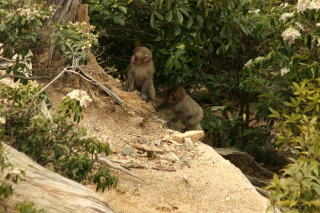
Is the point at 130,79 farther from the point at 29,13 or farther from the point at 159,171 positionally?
the point at 29,13

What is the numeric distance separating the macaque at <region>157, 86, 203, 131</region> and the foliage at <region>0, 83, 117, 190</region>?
246 inches

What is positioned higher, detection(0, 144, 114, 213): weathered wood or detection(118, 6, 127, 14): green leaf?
detection(118, 6, 127, 14): green leaf

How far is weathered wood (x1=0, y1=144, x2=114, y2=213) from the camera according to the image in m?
4.34

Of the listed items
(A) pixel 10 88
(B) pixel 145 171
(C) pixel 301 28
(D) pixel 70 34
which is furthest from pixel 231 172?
(A) pixel 10 88

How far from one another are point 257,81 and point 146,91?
1989 mm

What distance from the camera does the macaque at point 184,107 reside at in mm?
11914

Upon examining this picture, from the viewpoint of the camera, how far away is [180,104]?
12031 millimetres

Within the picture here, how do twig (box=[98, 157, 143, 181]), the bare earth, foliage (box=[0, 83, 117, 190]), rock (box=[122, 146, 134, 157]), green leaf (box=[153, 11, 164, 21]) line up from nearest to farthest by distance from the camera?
foliage (box=[0, 83, 117, 190])
the bare earth
twig (box=[98, 157, 143, 181])
rock (box=[122, 146, 134, 157])
green leaf (box=[153, 11, 164, 21])

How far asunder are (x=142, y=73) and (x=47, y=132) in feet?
17.9

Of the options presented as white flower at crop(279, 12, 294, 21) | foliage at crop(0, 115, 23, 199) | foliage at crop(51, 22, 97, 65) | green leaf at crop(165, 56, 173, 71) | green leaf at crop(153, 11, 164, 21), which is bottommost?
foliage at crop(0, 115, 23, 199)

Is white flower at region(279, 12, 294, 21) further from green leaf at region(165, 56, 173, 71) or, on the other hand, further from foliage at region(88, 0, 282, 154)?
green leaf at region(165, 56, 173, 71)

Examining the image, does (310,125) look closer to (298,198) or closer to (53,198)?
(298,198)

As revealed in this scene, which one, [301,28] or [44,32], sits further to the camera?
[301,28]

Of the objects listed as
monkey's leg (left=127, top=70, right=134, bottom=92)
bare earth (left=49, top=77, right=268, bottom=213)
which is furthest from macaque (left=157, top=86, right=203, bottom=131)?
bare earth (left=49, top=77, right=268, bottom=213)
